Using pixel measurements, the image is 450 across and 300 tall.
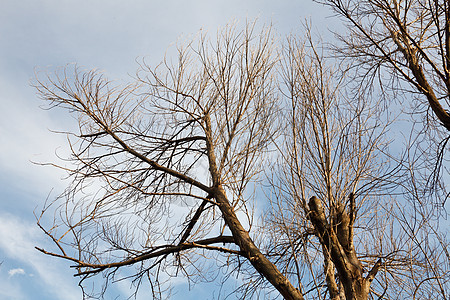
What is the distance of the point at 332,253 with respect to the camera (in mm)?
3975

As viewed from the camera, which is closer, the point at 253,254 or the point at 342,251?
the point at 342,251

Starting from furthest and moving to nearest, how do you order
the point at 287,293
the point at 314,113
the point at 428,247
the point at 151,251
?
the point at 314,113
the point at 151,251
the point at 428,247
the point at 287,293

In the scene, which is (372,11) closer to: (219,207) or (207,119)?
(207,119)

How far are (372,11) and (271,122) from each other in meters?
1.65

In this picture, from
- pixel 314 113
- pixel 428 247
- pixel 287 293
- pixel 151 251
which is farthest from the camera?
pixel 314 113

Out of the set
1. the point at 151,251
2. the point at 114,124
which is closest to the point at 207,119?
the point at 114,124

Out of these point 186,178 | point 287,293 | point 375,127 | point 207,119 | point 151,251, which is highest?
point 375,127

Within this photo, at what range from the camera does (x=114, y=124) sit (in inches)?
197

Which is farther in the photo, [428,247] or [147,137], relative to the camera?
[147,137]

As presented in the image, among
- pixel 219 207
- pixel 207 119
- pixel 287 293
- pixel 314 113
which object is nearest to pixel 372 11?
pixel 314 113

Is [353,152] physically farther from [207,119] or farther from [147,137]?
[147,137]

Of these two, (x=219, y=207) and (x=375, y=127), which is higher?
(x=375, y=127)

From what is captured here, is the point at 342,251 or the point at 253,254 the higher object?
the point at 342,251

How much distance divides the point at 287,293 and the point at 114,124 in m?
2.81
